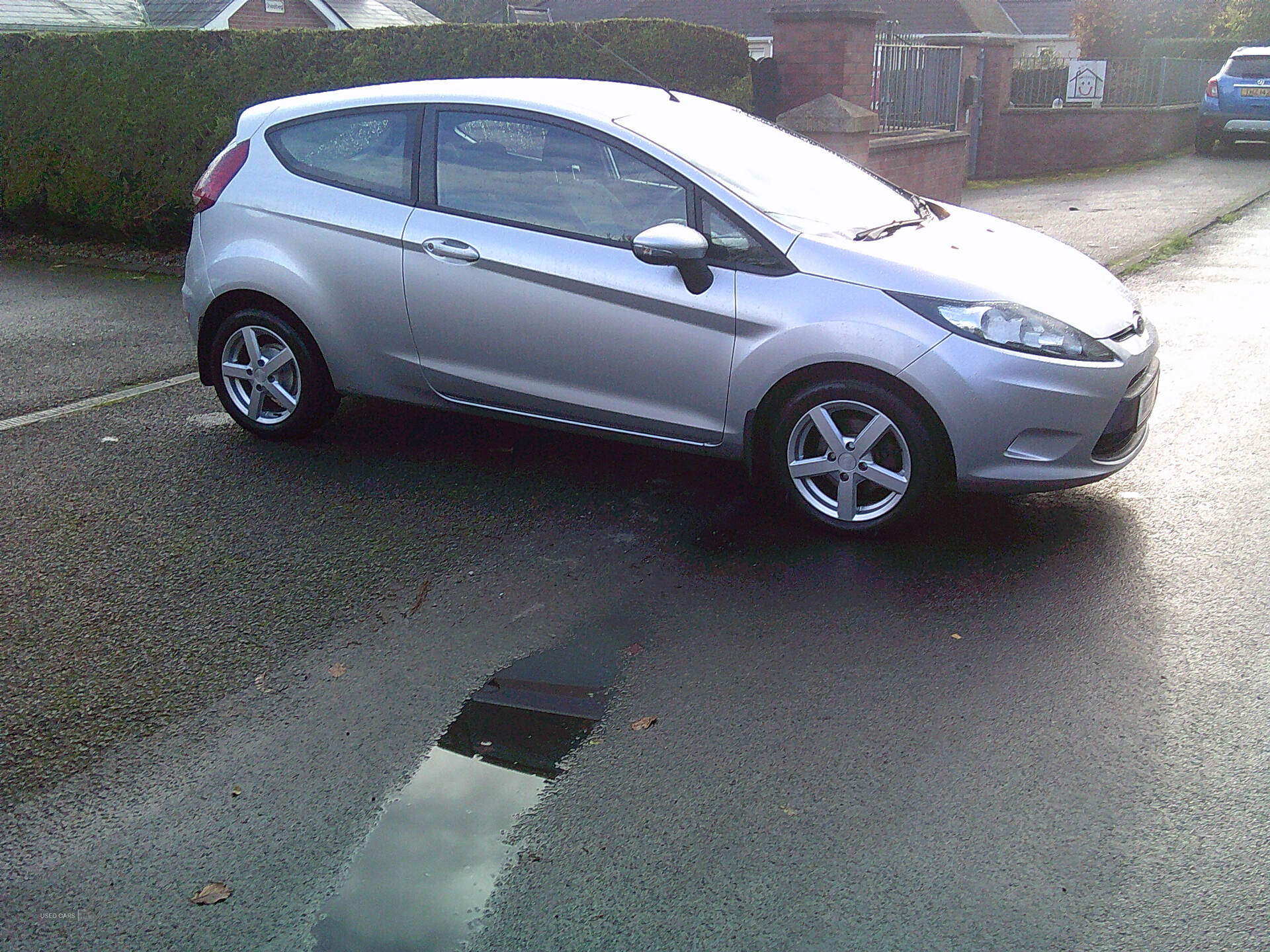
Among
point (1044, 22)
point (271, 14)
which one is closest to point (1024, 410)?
point (271, 14)

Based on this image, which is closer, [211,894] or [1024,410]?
[211,894]

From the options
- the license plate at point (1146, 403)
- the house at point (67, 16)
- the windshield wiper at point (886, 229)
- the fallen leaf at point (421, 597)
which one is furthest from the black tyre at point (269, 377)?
the house at point (67, 16)

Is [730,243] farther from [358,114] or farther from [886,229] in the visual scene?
[358,114]

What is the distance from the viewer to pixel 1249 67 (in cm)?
2338

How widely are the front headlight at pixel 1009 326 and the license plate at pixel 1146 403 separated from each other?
36 cm

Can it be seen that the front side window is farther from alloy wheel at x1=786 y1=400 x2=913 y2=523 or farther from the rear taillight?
the rear taillight

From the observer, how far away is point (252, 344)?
614cm

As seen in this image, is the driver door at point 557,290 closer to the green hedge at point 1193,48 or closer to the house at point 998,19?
the green hedge at point 1193,48

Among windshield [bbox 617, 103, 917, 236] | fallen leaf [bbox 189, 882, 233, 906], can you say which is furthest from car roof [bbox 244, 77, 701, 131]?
fallen leaf [bbox 189, 882, 233, 906]

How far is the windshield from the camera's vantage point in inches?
207

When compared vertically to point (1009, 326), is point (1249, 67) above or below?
below

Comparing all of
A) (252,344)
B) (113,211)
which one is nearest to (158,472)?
(252,344)

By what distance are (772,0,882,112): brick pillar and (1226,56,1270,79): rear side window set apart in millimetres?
13839

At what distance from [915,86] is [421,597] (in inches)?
491
